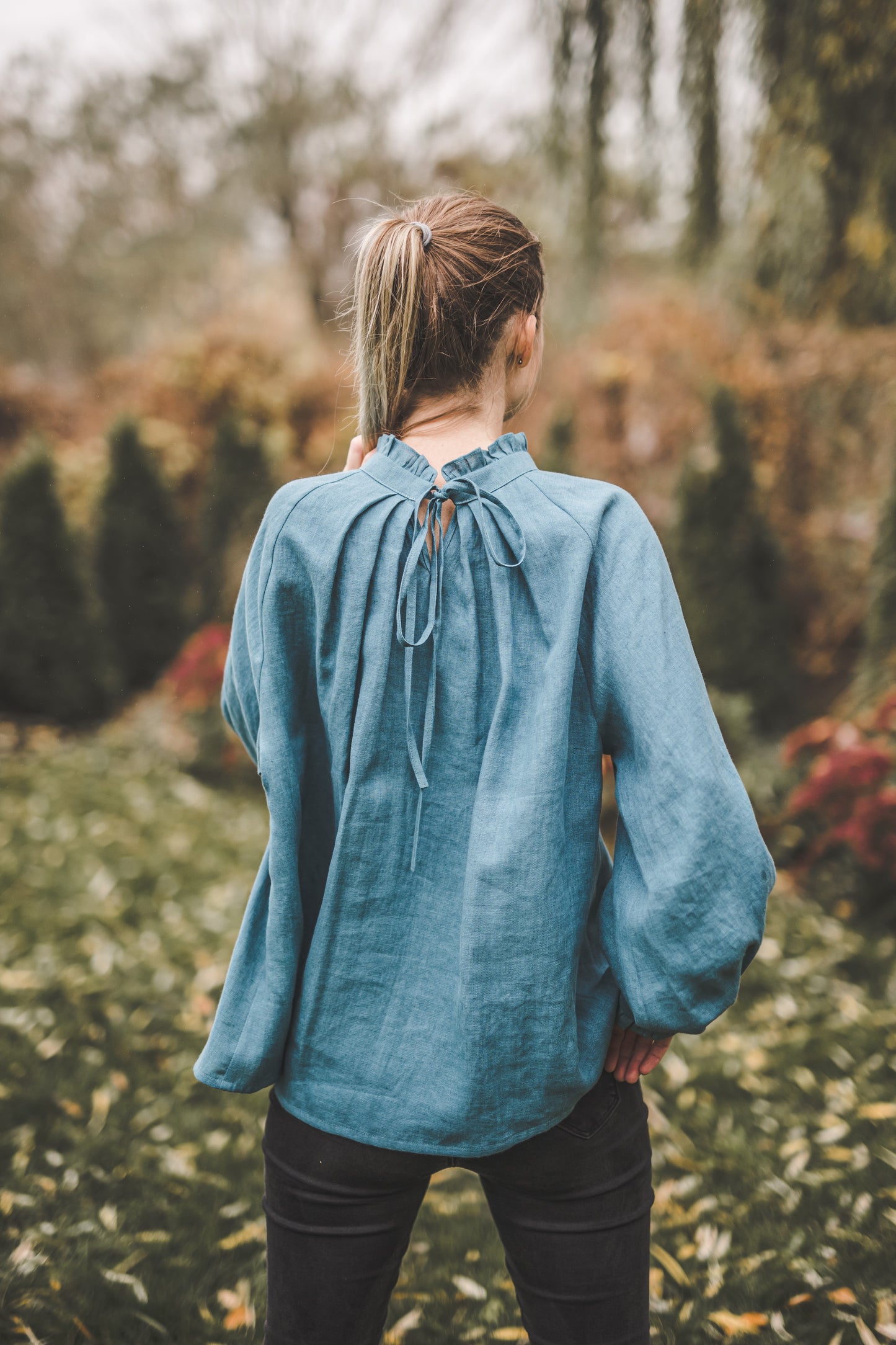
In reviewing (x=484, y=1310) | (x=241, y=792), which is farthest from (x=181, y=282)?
(x=484, y=1310)

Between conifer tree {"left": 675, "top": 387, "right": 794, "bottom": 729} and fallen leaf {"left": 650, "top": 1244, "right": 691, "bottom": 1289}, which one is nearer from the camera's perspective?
fallen leaf {"left": 650, "top": 1244, "right": 691, "bottom": 1289}

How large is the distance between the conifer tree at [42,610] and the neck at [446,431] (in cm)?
556

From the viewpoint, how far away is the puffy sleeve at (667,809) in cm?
87

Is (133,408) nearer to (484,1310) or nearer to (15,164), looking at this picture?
(15,164)

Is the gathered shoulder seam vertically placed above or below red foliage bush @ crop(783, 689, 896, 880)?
above

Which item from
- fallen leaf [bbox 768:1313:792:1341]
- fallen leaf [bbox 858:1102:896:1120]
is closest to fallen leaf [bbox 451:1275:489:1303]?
fallen leaf [bbox 768:1313:792:1341]

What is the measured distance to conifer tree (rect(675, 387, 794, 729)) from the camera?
191 inches

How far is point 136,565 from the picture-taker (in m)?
6.49

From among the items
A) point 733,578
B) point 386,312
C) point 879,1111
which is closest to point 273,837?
point 386,312

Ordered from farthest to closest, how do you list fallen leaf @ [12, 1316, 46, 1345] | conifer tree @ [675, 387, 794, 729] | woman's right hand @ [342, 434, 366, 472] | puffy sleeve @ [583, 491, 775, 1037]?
conifer tree @ [675, 387, 794, 729] → fallen leaf @ [12, 1316, 46, 1345] → woman's right hand @ [342, 434, 366, 472] → puffy sleeve @ [583, 491, 775, 1037]

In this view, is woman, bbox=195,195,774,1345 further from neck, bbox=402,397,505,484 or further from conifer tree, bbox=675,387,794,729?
conifer tree, bbox=675,387,794,729

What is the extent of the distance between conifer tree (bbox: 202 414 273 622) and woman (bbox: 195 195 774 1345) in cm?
569

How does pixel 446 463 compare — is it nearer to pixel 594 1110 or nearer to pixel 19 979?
pixel 594 1110

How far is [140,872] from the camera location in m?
3.83
